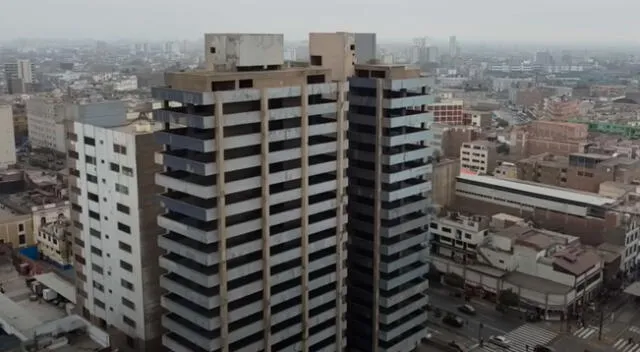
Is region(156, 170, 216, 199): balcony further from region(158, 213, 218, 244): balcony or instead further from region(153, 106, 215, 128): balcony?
region(153, 106, 215, 128): balcony

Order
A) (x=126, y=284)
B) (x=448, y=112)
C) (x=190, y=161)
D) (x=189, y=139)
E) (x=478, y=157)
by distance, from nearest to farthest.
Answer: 1. (x=189, y=139)
2. (x=190, y=161)
3. (x=126, y=284)
4. (x=478, y=157)
5. (x=448, y=112)

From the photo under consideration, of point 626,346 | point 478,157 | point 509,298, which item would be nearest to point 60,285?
point 509,298

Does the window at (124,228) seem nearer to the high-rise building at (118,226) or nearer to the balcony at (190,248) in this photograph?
the high-rise building at (118,226)

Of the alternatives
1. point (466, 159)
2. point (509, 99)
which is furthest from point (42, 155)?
point (509, 99)

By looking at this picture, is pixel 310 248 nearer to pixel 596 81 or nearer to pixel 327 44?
pixel 327 44

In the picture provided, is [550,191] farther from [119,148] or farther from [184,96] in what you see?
[184,96]

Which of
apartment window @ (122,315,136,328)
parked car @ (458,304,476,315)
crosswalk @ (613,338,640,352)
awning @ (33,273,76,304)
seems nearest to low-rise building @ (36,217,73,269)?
awning @ (33,273,76,304)
